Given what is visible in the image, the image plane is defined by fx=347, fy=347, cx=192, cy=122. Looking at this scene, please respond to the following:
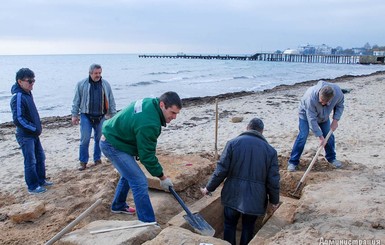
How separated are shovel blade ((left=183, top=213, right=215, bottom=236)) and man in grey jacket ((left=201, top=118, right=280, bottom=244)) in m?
0.37

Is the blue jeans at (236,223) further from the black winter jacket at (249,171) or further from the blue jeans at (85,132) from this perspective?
the blue jeans at (85,132)

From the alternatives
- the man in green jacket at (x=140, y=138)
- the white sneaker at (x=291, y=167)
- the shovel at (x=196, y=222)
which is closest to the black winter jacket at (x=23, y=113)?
the man in green jacket at (x=140, y=138)

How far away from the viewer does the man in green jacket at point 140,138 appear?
336 centimetres

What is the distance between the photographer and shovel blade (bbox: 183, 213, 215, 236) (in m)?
3.80

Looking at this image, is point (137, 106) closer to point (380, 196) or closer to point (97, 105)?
point (97, 105)

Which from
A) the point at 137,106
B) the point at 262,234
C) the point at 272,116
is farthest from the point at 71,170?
the point at 272,116

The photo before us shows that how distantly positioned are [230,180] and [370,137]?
5.76 metres

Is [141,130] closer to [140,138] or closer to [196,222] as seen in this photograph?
[140,138]

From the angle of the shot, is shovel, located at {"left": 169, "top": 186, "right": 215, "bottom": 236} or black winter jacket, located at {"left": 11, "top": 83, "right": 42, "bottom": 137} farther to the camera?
black winter jacket, located at {"left": 11, "top": 83, "right": 42, "bottom": 137}

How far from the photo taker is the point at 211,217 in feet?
15.2

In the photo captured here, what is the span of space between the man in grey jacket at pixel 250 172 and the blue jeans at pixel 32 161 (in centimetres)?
281

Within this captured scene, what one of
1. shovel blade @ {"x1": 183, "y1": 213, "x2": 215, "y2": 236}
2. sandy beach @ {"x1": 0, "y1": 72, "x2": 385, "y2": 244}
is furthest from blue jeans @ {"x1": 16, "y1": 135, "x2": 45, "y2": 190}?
shovel blade @ {"x1": 183, "y1": 213, "x2": 215, "y2": 236}

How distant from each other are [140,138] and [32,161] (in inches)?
94.1

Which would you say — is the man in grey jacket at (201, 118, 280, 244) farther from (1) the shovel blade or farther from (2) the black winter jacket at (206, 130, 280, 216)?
(1) the shovel blade
